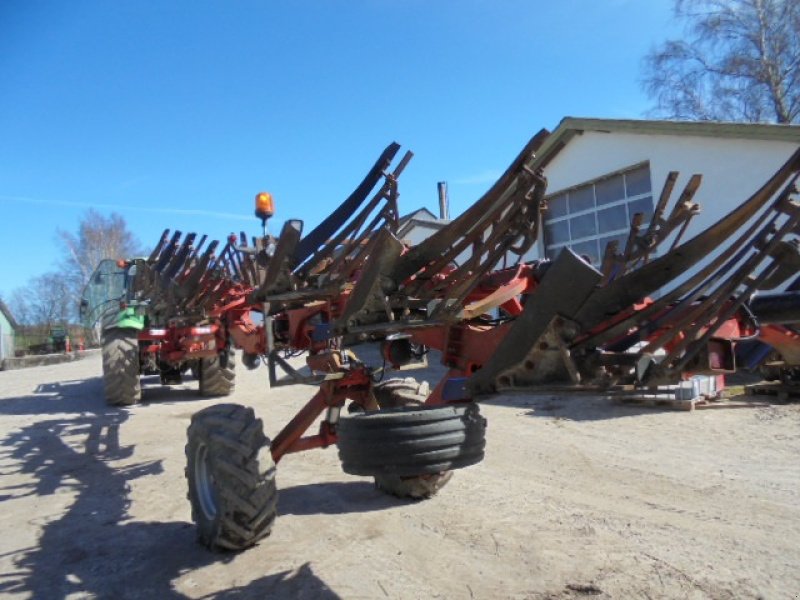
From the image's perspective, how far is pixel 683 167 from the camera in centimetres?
1278

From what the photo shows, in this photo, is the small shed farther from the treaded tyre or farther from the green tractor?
the treaded tyre

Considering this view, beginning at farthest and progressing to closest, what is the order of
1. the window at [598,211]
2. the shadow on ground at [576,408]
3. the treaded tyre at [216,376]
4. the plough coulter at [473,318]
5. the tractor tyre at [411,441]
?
the window at [598,211] < the treaded tyre at [216,376] < the shadow on ground at [576,408] < the tractor tyre at [411,441] < the plough coulter at [473,318]

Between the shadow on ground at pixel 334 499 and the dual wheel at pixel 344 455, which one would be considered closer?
the dual wheel at pixel 344 455

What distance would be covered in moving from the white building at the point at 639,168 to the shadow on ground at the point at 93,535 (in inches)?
356

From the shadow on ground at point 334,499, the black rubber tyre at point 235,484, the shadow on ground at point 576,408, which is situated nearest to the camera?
the black rubber tyre at point 235,484

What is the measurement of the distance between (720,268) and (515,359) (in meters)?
0.97

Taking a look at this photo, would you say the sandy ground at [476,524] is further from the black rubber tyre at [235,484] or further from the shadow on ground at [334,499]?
the black rubber tyre at [235,484]

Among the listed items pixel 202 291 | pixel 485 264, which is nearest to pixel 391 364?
pixel 485 264

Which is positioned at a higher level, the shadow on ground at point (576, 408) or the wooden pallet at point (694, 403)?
the wooden pallet at point (694, 403)

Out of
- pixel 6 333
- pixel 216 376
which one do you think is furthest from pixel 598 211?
pixel 6 333

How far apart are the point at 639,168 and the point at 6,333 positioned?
42.1m

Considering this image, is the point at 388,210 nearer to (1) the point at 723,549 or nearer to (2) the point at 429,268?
(2) the point at 429,268

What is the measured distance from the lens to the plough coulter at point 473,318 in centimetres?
254

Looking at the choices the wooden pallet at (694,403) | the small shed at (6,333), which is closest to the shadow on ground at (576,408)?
the wooden pallet at (694,403)
